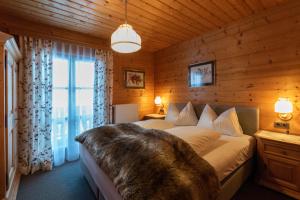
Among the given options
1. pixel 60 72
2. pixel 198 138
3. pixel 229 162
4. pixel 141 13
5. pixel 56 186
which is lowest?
pixel 56 186

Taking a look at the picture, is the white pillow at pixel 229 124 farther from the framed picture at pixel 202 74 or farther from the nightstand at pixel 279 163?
the framed picture at pixel 202 74

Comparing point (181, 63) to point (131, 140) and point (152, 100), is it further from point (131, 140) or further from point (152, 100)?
point (131, 140)

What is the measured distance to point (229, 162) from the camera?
180 cm

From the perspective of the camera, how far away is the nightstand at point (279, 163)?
1.97 meters

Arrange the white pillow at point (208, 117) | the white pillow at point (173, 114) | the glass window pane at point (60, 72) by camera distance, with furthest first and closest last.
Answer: the white pillow at point (173, 114)
the glass window pane at point (60, 72)
the white pillow at point (208, 117)

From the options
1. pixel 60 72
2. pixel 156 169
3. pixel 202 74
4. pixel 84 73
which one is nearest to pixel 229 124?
pixel 202 74

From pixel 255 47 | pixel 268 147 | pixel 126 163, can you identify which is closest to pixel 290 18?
pixel 255 47

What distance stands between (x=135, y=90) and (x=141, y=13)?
210 centimetres

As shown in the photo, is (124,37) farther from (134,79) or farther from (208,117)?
(134,79)

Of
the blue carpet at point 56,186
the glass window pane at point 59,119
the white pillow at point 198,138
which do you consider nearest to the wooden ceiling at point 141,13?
the glass window pane at point 59,119

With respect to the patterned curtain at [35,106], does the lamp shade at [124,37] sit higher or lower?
higher

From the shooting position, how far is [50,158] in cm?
288

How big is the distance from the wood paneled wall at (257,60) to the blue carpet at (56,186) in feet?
8.92

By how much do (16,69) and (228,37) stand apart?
3.72 metres
